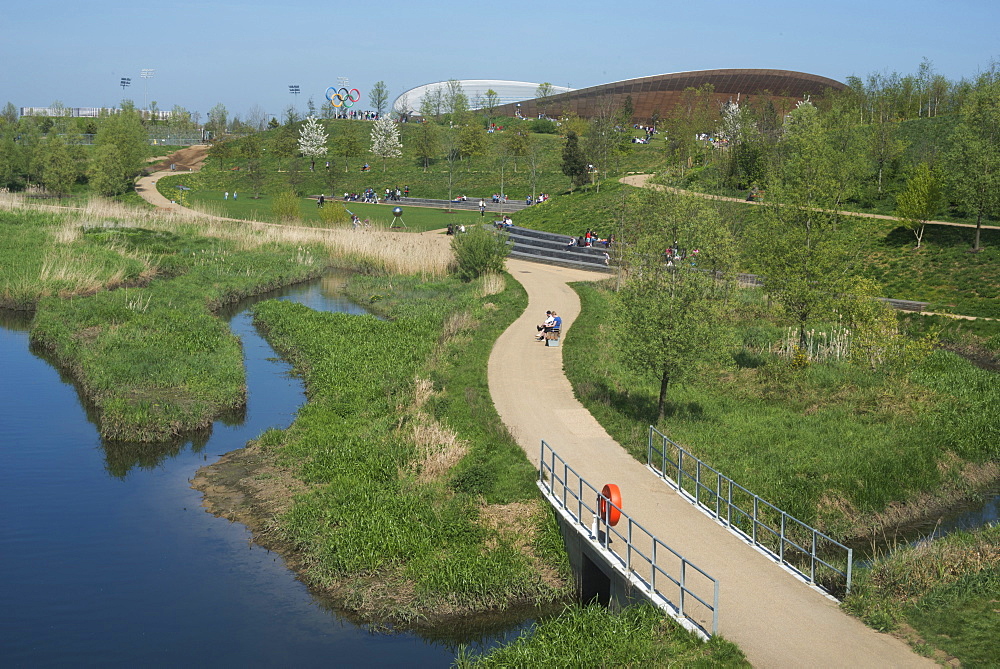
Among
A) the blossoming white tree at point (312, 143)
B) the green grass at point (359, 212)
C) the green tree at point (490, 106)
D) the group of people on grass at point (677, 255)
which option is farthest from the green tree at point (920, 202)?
the green tree at point (490, 106)

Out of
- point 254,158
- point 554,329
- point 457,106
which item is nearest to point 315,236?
point 554,329

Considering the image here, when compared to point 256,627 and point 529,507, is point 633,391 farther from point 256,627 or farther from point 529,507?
point 256,627

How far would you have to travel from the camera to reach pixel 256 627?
15352mm

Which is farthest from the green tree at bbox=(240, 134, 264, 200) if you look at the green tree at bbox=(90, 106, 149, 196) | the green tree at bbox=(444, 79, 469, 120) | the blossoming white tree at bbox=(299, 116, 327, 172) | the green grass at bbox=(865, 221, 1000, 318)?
the green grass at bbox=(865, 221, 1000, 318)

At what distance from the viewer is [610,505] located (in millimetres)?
15125

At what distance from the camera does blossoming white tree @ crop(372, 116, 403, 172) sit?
101312 millimetres

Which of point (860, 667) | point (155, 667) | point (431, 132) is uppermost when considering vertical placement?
point (431, 132)

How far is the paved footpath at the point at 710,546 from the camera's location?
41.8ft

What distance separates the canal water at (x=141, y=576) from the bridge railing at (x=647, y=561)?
2328 mm

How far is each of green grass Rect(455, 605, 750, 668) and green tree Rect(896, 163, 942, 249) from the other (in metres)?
36.8

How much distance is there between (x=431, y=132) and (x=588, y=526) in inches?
3258

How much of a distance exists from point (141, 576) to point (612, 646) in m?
8.95

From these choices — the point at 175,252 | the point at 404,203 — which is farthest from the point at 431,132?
the point at 175,252

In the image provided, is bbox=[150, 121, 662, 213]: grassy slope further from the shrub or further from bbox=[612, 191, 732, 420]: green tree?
bbox=[612, 191, 732, 420]: green tree
